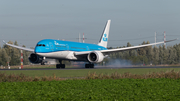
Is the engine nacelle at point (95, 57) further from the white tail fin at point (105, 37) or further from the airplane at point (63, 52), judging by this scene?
the white tail fin at point (105, 37)

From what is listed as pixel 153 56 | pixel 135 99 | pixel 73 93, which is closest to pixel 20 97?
pixel 73 93

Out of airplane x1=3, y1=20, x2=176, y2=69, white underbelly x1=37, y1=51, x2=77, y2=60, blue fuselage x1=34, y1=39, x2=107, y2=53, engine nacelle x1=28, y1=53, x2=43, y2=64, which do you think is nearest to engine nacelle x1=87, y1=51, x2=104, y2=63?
airplane x1=3, y1=20, x2=176, y2=69

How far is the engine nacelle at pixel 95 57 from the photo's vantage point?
139ft

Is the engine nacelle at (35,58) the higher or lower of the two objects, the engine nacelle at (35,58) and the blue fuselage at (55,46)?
the lower

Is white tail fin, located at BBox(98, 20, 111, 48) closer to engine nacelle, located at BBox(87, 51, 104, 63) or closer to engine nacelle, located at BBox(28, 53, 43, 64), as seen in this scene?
engine nacelle, located at BBox(87, 51, 104, 63)

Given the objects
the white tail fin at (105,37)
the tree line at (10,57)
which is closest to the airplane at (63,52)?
the white tail fin at (105,37)

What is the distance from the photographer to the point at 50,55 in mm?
39875

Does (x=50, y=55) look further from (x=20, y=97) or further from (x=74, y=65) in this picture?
(x=20, y=97)

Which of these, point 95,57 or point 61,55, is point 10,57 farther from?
point 95,57

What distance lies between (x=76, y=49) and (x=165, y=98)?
33.7 m

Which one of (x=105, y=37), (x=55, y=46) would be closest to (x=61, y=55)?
(x=55, y=46)

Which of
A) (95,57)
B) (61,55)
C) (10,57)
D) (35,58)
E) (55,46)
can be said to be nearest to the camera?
(55,46)

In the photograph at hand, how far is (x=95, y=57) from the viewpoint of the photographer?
142 feet

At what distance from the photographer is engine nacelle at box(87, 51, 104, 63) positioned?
42459mm
